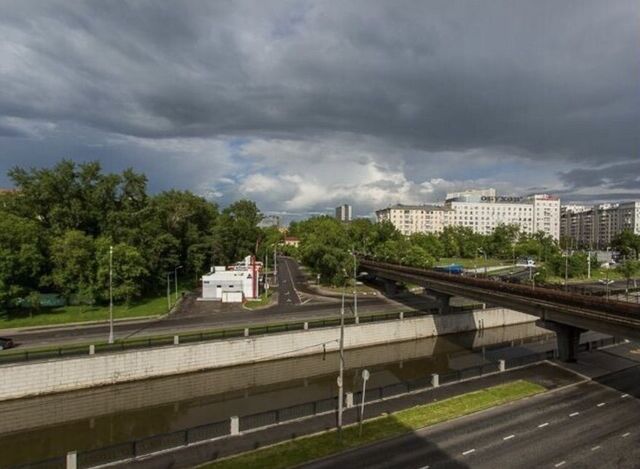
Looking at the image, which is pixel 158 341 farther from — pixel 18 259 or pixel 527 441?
pixel 527 441

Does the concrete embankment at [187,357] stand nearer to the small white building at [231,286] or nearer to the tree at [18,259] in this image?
the tree at [18,259]

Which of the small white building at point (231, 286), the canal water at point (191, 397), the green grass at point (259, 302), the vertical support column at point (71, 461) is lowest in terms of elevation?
the canal water at point (191, 397)

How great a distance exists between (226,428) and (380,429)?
8759mm

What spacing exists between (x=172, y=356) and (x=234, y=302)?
92.8 ft

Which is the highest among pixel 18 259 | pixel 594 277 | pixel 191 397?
pixel 18 259

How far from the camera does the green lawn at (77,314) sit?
172 feet

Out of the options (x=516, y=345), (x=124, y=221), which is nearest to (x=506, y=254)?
(x=516, y=345)

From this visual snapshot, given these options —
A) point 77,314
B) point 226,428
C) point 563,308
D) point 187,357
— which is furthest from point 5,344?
point 563,308

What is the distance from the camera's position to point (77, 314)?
56844 millimetres

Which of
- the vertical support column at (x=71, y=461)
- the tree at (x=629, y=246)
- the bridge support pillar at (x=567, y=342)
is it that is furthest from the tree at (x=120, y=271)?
the tree at (x=629, y=246)

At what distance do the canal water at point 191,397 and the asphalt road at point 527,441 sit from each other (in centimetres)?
1415

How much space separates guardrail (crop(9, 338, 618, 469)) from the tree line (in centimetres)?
3980

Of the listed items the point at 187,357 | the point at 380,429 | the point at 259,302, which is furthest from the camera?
the point at 259,302

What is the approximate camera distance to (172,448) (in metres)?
22.6
